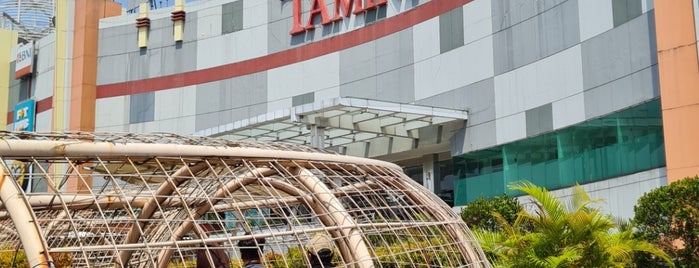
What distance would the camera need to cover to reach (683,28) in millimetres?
15070

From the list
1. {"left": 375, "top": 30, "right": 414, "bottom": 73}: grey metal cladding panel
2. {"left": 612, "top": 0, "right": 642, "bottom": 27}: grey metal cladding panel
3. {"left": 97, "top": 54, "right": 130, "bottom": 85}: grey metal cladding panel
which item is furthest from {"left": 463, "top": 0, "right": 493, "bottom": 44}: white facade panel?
{"left": 97, "top": 54, "right": 130, "bottom": 85}: grey metal cladding panel

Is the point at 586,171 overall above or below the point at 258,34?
below

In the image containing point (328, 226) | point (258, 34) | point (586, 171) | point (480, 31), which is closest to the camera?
point (328, 226)

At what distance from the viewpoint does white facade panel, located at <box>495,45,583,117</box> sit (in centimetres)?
1888

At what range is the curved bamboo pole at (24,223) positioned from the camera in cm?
491

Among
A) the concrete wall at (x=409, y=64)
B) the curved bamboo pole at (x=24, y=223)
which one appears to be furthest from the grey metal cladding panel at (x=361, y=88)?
the curved bamboo pole at (x=24, y=223)

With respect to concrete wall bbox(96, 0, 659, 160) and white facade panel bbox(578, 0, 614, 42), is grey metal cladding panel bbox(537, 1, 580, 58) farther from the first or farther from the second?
white facade panel bbox(578, 0, 614, 42)

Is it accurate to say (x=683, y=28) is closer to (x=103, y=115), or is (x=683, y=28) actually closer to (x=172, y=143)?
(x=172, y=143)

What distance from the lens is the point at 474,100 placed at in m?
21.8

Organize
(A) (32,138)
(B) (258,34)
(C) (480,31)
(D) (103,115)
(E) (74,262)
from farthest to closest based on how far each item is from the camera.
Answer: (D) (103,115) → (B) (258,34) → (C) (480,31) → (E) (74,262) → (A) (32,138)

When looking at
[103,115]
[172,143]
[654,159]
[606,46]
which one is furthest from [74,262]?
[103,115]

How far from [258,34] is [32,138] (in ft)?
72.5

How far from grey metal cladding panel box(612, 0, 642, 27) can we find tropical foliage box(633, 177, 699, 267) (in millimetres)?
5610

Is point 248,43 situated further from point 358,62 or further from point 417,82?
point 417,82
